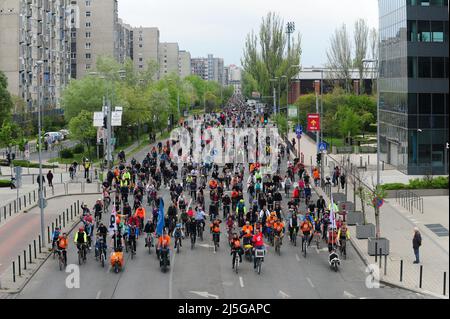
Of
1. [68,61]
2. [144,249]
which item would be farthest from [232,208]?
[68,61]

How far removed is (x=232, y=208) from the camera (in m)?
34.9

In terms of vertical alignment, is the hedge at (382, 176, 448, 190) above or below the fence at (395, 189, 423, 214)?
above

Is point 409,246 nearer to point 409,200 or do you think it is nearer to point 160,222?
point 160,222

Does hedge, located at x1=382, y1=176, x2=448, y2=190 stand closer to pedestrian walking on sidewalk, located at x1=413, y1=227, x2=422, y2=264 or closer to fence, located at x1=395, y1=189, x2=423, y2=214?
fence, located at x1=395, y1=189, x2=423, y2=214

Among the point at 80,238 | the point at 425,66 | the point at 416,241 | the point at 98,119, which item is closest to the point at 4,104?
the point at 98,119

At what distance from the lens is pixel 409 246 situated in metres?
28.2

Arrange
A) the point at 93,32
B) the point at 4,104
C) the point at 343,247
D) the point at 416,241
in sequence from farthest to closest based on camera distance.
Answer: the point at 93,32, the point at 4,104, the point at 343,247, the point at 416,241

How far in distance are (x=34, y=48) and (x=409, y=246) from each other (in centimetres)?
8379

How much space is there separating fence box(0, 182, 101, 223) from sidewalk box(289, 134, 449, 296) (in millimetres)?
15478

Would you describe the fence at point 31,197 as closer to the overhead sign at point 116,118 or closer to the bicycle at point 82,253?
the overhead sign at point 116,118

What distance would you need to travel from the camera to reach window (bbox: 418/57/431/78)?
52781mm

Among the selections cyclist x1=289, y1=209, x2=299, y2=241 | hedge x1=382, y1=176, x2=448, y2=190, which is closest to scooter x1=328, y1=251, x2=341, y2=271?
cyclist x1=289, y1=209, x2=299, y2=241

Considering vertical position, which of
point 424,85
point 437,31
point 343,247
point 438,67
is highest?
point 437,31

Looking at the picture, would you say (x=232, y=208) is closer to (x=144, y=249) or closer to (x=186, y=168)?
(x=144, y=249)
